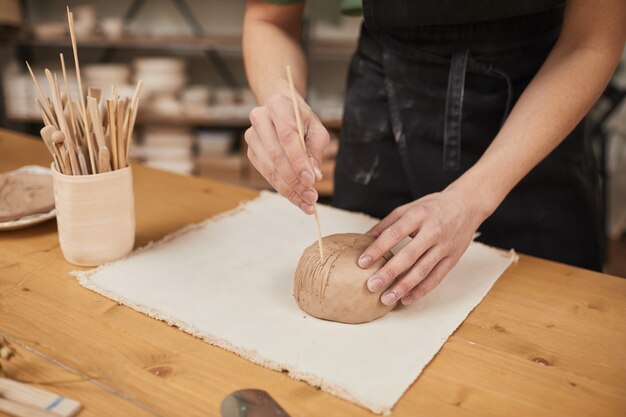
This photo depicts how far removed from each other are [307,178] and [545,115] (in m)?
0.50

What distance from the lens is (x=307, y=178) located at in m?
0.87

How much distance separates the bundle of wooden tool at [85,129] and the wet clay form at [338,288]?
0.39 m

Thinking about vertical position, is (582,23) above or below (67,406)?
above

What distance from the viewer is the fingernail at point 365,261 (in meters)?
0.90

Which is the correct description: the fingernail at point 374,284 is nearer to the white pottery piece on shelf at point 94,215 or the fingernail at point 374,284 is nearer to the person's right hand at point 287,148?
the person's right hand at point 287,148

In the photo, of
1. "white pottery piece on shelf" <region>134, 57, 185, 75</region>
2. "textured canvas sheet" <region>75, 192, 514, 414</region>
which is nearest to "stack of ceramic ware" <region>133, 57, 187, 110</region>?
"white pottery piece on shelf" <region>134, 57, 185, 75</region>

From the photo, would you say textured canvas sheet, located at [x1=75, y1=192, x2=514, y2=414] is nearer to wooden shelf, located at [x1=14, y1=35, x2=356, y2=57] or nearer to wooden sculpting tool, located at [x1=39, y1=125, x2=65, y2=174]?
wooden sculpting tool, located at [x1=39, y1=125, x2=65, y2=174]

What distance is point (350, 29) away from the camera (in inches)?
143

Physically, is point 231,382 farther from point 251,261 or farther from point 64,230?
point 64,230

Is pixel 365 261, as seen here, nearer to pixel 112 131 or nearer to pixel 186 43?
pixel 112 131

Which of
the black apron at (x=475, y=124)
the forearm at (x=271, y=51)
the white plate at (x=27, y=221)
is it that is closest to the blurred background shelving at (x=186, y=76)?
the forearm at (x=271, y=51)

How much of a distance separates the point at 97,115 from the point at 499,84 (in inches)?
34.5

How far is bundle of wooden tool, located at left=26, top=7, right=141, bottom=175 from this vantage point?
3.13ft

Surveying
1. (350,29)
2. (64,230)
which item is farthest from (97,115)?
(350,29)
